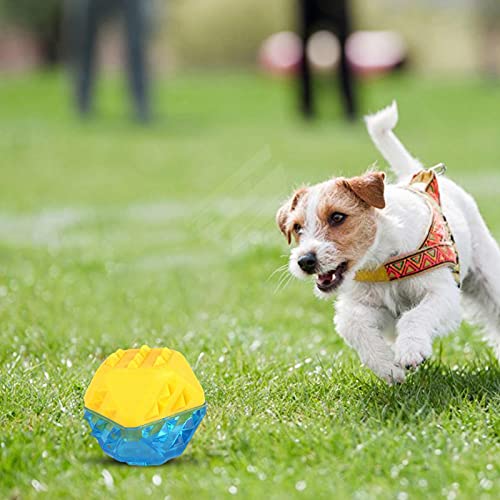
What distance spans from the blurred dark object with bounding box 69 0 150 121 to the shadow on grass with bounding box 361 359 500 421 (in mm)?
13083

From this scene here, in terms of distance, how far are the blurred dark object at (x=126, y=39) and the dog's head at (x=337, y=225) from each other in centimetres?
1309

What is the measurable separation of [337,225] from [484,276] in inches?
40.0

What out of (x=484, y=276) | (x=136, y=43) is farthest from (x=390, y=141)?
(x=136, y=43)

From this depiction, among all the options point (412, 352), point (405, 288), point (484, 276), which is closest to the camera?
point (412, 352)

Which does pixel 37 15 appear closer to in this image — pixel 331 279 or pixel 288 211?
pixel 288 211

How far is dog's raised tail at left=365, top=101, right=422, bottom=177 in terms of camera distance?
4602mm

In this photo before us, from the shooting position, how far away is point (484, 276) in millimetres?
4574

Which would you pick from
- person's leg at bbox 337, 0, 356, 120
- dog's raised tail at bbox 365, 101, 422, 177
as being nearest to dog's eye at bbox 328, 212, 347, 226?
dog's raised tail at bbox 365, 101, 422, 177

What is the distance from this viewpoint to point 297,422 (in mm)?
3701

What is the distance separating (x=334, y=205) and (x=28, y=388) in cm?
156

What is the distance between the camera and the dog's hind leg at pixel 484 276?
4559 millimetres

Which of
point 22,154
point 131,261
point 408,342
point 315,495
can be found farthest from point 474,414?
point 22,154

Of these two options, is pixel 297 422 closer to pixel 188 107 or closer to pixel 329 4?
pixel 329 4

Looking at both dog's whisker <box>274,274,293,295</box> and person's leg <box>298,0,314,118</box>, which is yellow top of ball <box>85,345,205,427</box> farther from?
person's leg <box>298,0,314,118</box>
